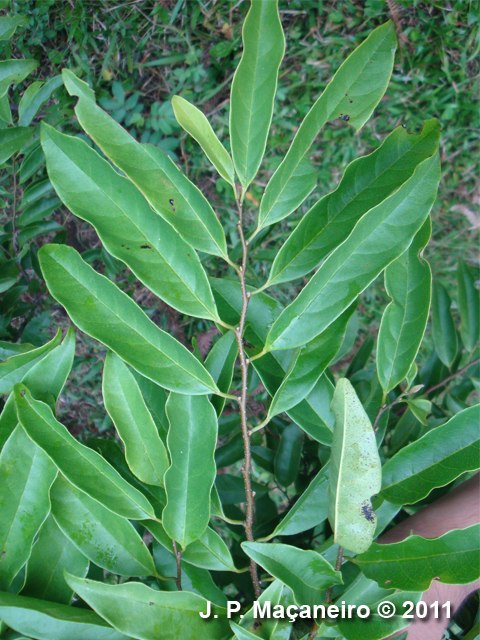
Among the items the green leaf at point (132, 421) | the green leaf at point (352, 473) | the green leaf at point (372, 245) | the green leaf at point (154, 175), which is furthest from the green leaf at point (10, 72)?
the green leaf at point (352, 473)

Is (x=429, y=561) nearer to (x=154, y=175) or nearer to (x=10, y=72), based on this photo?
(x=154, y=175)

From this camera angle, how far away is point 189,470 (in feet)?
2.16

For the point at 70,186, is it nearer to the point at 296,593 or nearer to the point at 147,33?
the point at 296,593

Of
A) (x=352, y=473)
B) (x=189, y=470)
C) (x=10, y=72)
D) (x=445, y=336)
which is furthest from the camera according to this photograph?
(x=445, y=336)

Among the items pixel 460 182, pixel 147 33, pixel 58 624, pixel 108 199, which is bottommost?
pixel 460 182

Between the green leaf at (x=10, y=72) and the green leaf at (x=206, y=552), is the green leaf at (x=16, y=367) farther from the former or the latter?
the green leaf at (x=10, y=72)

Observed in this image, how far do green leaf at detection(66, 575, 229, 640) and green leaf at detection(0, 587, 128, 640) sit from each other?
0.22 ft

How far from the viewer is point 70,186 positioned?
595 millimetres

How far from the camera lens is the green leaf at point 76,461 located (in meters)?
0.60

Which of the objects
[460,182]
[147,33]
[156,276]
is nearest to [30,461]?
[156,276]

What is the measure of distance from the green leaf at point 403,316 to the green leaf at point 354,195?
14 centimetres

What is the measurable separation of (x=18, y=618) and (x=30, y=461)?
193 millimetres

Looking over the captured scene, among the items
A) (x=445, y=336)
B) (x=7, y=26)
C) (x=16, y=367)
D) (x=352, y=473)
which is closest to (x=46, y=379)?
(x=16, y=367)

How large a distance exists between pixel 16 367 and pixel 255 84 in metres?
0.56
